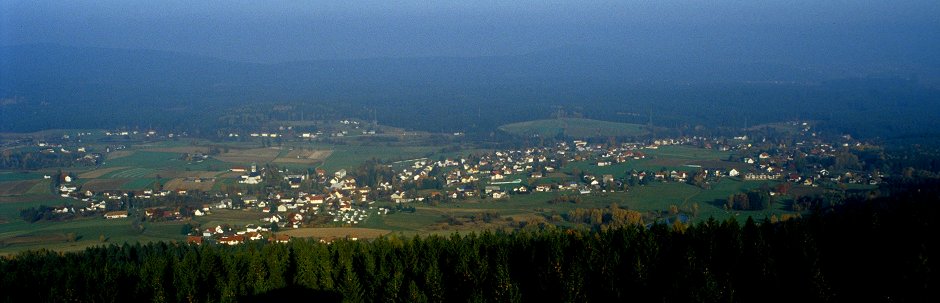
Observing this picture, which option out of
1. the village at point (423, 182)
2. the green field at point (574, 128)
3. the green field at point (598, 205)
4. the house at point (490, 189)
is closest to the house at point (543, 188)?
the village at point (423, 182)

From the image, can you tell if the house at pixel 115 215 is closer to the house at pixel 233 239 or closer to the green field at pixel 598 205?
the house at pixel 233 239

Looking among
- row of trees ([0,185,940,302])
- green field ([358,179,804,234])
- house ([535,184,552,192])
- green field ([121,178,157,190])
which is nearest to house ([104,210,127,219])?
green field ([121,178,157,190])

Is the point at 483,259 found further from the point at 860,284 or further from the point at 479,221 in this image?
the point at 479,221

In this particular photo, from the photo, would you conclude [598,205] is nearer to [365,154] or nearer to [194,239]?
[194,239]

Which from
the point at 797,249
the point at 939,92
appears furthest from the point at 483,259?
the point at 939,92

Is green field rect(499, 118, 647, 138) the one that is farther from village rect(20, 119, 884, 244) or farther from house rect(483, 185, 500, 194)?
house rect(483, 185, 500, 194)
